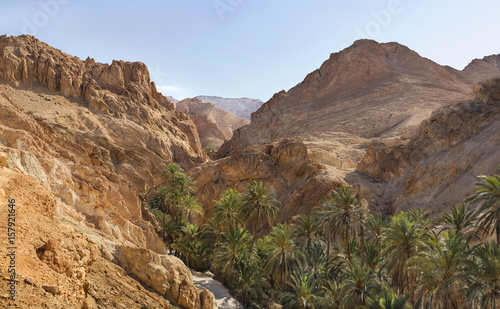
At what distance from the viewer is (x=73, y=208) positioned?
2178 centimetres

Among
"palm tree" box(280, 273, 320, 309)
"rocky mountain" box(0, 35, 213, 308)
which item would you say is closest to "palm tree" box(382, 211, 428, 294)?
"palm tree" box(280, 273, 320, 309)

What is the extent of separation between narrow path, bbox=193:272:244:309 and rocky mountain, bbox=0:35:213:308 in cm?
560

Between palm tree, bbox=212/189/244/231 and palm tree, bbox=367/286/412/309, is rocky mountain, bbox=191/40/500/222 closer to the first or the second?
palm tree, bbox=212/189/244/231

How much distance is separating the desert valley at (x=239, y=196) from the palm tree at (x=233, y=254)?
177 millimetres

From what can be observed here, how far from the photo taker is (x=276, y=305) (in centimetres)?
3183

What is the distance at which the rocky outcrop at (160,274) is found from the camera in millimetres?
18281

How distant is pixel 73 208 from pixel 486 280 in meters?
23.8

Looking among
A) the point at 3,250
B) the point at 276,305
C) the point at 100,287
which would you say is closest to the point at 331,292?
the point at 276,305

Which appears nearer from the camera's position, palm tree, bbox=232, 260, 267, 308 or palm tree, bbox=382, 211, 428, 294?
palm tree, bbox=382, 211, 428, 294

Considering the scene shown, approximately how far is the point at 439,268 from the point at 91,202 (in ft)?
72.3

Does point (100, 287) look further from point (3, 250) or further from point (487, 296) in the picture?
point (487, 296)

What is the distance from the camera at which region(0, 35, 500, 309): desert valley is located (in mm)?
16106

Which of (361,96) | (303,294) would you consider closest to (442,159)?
(303,294)

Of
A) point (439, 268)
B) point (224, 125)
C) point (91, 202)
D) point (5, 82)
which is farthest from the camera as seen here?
point (224, 125)
